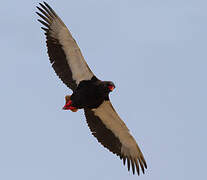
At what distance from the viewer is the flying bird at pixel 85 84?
17.9m

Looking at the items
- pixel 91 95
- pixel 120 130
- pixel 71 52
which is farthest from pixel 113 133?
pixel 71 52

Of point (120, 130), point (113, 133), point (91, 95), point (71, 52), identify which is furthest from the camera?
point (113, 133)

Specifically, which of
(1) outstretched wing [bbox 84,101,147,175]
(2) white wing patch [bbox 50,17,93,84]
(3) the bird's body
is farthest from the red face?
(2) white wing patch [bbox 50,17,93,84]

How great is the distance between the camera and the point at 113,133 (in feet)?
60.6

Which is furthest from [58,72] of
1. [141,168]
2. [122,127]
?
[141,168]

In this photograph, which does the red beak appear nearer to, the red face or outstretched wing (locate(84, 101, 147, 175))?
outstretched wing (locate(84, 101, 147, 175))

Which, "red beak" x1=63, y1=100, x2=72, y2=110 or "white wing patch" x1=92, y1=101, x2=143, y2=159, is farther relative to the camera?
"white wing patch" x1=92, y1=101, x2=143, y2=159

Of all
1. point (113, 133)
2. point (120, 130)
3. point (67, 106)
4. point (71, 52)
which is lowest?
point (113, 133)

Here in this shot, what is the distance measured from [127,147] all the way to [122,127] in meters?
0.71

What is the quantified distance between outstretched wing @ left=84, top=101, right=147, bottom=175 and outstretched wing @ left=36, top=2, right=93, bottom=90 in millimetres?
1242

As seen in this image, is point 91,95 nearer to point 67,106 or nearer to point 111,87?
point 111,87

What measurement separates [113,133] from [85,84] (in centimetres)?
208

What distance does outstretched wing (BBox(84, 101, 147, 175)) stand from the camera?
59.7 feet

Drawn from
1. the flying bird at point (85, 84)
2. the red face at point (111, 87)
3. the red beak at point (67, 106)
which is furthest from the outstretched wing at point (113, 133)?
the red beak at point (67, 106)
